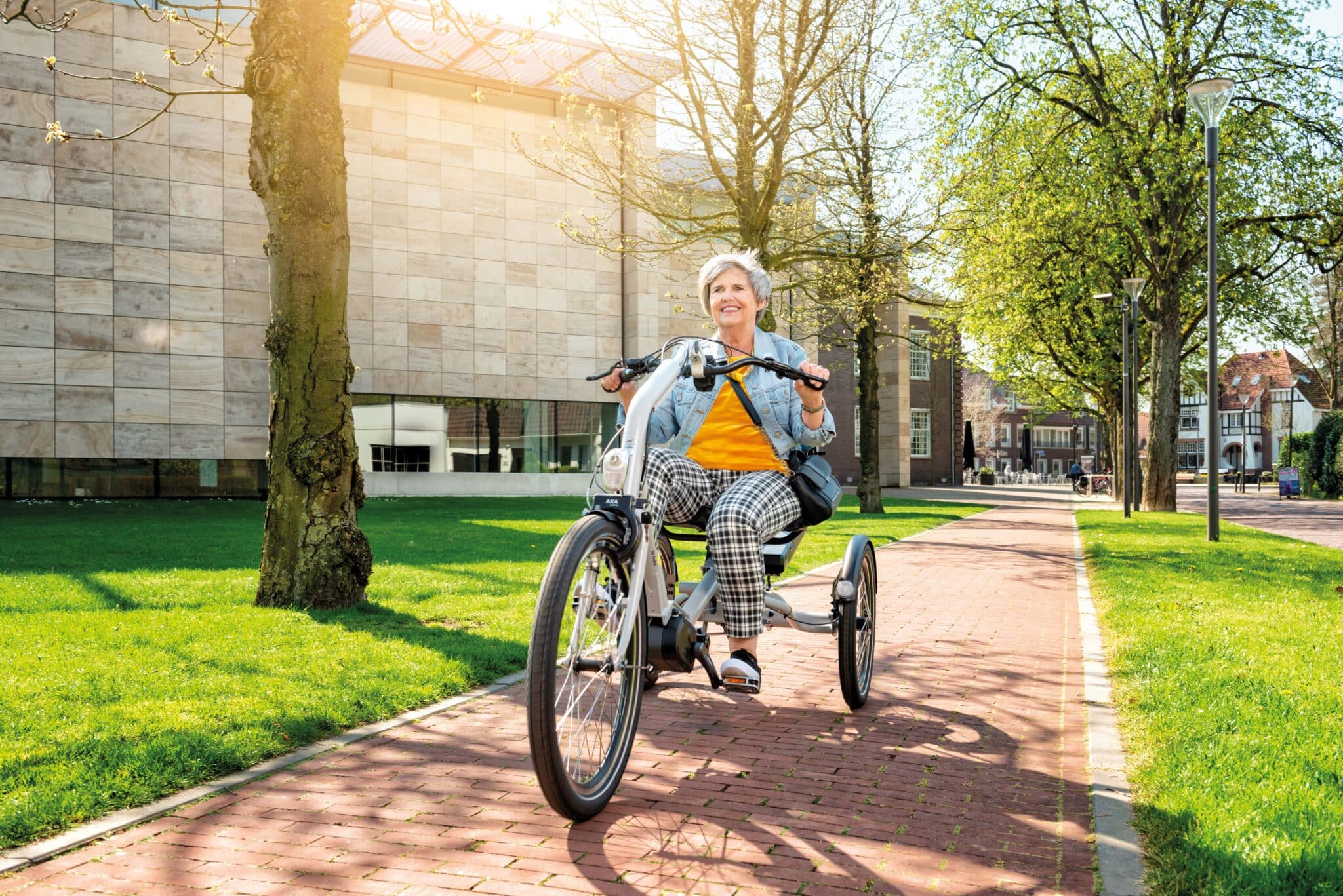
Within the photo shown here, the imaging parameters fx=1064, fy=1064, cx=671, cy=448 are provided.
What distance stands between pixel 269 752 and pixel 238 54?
2805 centimetres

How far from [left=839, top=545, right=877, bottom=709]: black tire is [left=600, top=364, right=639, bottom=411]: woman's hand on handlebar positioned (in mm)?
1284

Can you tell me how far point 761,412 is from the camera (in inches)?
174

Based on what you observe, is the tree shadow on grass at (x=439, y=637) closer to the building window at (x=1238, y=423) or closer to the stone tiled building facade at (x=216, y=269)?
the stone tiled building facade at (x=216, y=269)

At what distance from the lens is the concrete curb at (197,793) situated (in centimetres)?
293

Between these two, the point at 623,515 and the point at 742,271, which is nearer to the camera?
the point at 623,515

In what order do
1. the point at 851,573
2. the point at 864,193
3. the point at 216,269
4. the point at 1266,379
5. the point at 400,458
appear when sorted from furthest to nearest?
the point at 1266,379, the point at 400,458, the point at 216,269, the point at 864,193, the point at 851,573

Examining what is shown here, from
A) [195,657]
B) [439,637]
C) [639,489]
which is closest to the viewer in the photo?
[639,489]

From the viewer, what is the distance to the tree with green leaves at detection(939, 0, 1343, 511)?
68.2ft

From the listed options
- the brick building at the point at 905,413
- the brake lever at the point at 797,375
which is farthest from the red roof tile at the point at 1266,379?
the brake lever at the point at 797,375

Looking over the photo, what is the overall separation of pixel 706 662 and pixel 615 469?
785 millimetres

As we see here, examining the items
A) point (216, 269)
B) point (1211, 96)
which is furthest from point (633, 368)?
point (216, 269)

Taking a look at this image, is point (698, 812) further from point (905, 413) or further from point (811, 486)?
point (905, 413)

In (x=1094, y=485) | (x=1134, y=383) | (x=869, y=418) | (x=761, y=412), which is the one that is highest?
(x=1134, y=383)

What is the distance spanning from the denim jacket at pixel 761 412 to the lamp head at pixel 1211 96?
13.2 meters
